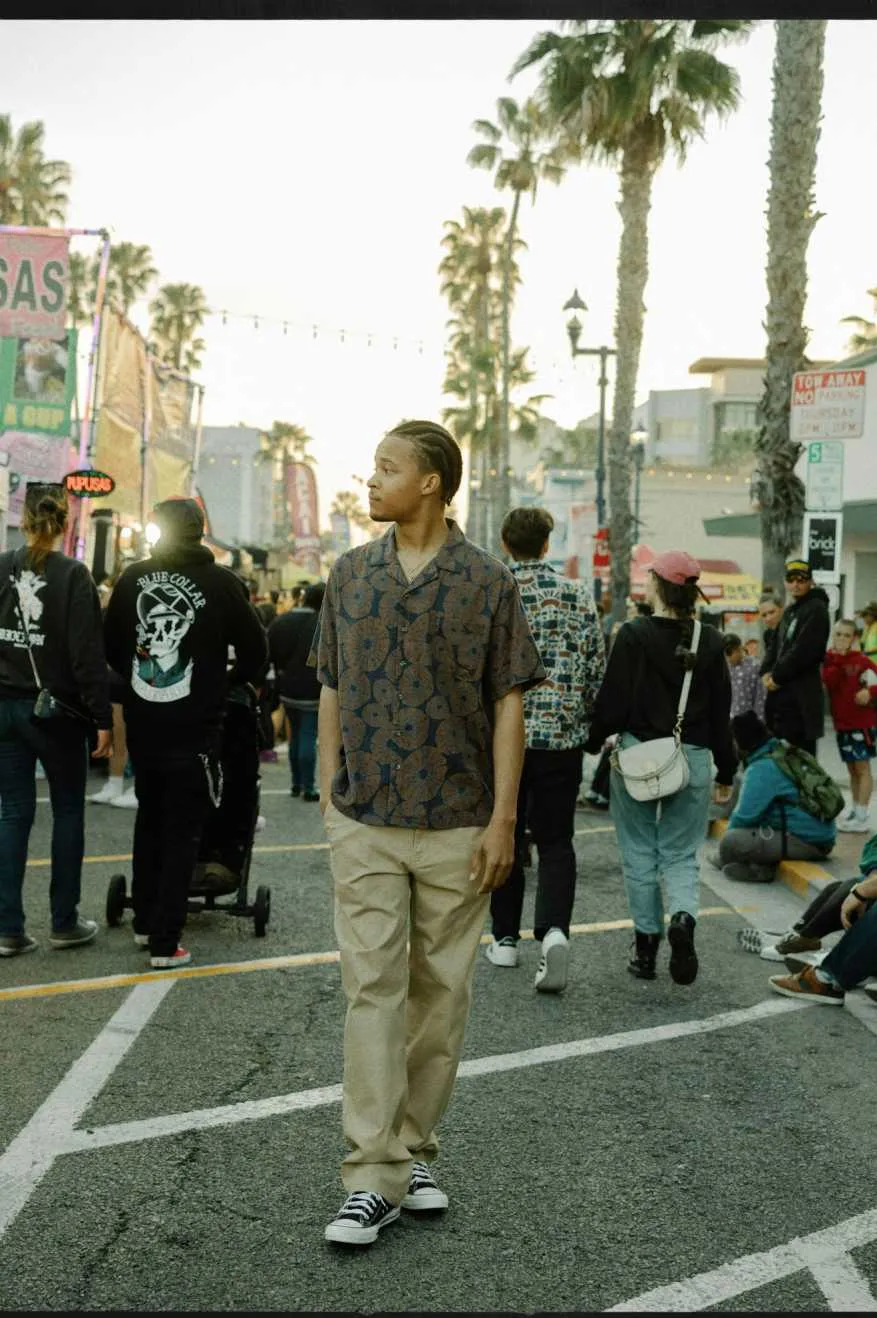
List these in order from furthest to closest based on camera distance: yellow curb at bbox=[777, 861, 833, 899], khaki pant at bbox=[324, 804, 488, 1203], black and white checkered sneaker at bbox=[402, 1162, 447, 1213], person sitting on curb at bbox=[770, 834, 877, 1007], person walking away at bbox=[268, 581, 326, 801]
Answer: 1. person walking away at bbox=[268, 581, 326, 801]
2. yellow curb at bbox=[777, 861, 833, 899]
3. person sitting on curb at bbox=[770, 834, 877, 1007]
4. black and white checkered sneaker at bbox=[402, 1162, 447, 1213]
5. khaki pant at bbox=[324, 804, 488, 1203]

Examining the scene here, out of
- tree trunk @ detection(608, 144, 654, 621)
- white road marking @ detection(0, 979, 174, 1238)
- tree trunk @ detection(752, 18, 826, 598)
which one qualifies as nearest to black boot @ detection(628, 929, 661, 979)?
white road marking @ detection(0, 979, 174, 1238)

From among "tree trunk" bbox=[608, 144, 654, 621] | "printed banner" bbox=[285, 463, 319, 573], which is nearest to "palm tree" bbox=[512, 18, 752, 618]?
"tree trunk" bbox=[608, 144, 654, 621]

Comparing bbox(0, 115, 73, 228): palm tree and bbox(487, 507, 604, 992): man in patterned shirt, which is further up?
bbox(0, 115, 73, 228): palm tree

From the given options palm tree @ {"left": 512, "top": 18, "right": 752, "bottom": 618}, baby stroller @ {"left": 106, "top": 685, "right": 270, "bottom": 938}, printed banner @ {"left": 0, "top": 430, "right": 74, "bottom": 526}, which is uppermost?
palm tree @ {"left": 512, "top": 18, "right": 752, "bottom": 618}

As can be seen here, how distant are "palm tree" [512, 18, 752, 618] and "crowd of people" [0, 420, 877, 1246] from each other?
14.4 meters

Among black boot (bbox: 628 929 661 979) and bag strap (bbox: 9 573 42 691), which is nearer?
bag strap (bbox: 9 573 42 691)

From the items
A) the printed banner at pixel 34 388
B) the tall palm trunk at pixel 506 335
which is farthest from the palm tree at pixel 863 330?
the printed banner at pixel 34 388

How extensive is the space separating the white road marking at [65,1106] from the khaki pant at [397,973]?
2.93ft

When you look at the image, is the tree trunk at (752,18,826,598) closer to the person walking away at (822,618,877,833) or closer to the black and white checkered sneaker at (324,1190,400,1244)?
the person walking away at (822,618,877,833)

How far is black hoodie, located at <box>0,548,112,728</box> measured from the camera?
6.54 metres

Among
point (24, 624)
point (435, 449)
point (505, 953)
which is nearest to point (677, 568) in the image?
point (505, 953)

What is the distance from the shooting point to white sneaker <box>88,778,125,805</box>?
12.0 metres

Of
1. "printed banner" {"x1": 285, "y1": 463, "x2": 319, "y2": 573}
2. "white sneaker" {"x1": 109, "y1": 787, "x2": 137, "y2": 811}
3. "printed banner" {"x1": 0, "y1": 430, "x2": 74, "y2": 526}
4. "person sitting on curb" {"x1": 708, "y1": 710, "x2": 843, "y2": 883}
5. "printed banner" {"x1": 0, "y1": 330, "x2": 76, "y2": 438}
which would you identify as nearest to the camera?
"person sitting on curb" {"x1": 708, "y1": 710, "x2": 843, "y2": 883}

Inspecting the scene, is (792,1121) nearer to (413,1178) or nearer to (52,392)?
(413,1178)
